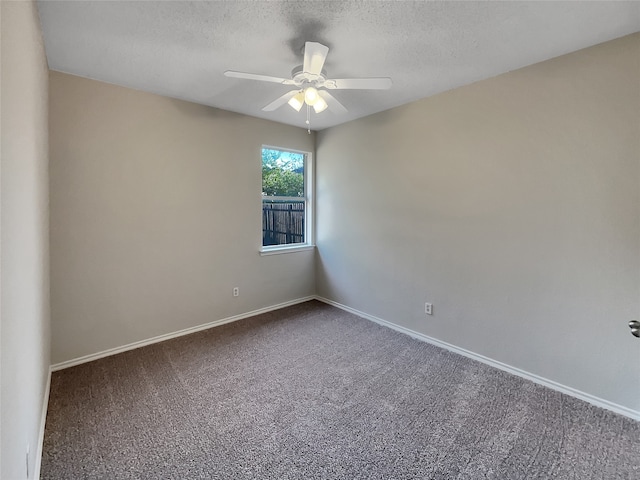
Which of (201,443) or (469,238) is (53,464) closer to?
(201,443)

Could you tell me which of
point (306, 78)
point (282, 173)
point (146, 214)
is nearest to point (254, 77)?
point (306, 78)

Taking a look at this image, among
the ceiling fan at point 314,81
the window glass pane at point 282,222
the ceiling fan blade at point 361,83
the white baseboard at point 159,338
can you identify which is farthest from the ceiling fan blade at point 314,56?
the white baseboard at point 159,338

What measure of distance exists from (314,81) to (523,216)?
6.17ft

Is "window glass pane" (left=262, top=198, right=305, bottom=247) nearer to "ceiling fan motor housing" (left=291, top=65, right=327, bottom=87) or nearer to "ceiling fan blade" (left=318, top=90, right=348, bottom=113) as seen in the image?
"ceiling fan blade" (left=318, top=90, right=348, bottom=113)

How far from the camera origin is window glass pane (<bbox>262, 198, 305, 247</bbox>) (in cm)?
392

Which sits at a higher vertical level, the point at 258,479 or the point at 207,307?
the point at 207,307

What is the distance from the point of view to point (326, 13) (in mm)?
1688

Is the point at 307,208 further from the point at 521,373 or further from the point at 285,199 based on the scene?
the point at 521,373

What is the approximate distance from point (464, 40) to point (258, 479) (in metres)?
2.82

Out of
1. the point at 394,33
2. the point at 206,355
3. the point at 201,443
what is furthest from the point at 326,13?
the point at 206,355

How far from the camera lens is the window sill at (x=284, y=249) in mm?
3838

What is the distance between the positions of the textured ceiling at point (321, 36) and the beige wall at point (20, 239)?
0.39 metres

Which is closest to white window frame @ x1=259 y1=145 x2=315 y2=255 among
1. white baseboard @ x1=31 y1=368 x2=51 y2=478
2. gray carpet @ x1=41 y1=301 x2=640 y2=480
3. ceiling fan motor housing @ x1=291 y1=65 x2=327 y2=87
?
gray carpet @ x1=41 y1=301 x2=640 y2=480

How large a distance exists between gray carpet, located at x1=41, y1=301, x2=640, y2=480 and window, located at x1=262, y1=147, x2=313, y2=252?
65.3 inches
